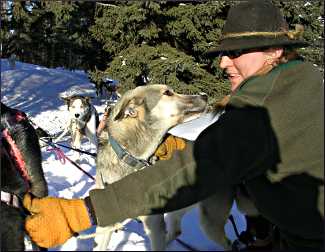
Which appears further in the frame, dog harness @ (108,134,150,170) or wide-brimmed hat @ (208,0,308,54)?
dog harness @ (108,134,150,170)

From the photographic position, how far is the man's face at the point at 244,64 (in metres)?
0.81

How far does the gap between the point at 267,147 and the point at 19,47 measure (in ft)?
4.46

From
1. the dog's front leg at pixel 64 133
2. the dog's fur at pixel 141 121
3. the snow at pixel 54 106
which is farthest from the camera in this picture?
the dog's front leg at pixel 64 133

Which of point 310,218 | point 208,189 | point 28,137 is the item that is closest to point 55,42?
point 28,137

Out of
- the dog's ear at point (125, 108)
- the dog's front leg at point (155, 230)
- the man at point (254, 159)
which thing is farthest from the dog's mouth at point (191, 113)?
the man at point (254, 159)

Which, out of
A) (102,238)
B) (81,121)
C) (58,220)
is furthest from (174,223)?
(81,121)

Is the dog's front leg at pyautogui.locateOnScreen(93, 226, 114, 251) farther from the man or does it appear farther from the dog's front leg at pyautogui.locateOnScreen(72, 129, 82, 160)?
the dog's front leg at pyautogui.locateOnScreen(72, 129, 82, 160)

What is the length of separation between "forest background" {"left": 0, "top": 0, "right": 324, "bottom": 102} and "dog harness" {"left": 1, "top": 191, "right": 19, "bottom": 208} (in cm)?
60

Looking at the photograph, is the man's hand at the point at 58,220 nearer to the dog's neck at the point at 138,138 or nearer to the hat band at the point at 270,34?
the hat band at the point at 270,34

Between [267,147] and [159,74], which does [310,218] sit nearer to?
[267,147]

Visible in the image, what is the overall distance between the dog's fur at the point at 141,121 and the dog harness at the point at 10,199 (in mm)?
555

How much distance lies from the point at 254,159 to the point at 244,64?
27 centimetres

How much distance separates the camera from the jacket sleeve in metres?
0.65

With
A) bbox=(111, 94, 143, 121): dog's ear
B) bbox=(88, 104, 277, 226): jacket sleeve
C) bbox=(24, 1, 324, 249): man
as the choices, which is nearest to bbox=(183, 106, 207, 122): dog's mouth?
bbox=(111, 94, 143, 121): dog's ear
